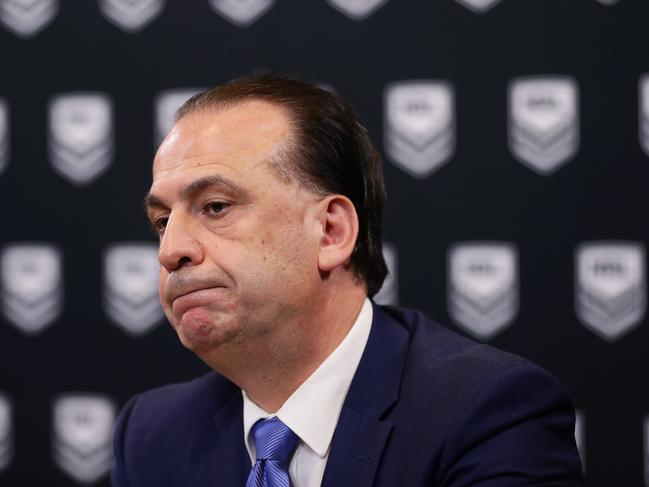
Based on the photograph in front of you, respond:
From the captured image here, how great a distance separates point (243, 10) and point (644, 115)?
982 mm

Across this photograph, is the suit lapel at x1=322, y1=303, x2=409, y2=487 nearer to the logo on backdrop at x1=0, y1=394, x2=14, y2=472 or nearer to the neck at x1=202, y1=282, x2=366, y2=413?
the neck at x1=202, y1=282, x2=366, y2=413

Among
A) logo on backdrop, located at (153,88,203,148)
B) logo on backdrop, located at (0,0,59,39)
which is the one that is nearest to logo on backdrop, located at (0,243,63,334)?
logo on backdrop, located at (153,88,203,148)

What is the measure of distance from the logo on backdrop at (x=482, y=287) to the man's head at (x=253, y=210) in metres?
0.51

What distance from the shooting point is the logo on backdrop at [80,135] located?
86.8 inches

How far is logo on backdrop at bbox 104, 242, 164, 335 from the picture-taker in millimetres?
2150

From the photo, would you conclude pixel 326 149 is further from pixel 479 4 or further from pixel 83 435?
pixel 83 435

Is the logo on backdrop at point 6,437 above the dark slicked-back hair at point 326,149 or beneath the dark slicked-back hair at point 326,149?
beneath

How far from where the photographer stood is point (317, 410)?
4.50 ft

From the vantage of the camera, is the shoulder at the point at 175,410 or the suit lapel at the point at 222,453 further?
the shoulder at the point at 175,410

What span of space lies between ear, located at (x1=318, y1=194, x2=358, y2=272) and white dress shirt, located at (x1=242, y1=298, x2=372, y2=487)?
13 centimetres

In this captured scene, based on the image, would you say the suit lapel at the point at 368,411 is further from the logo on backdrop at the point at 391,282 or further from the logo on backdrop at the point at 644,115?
the logo on backdrop at the point at 644,115

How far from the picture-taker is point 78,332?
221 cm

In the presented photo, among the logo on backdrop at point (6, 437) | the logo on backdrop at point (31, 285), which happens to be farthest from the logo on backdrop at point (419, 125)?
the logo on backdrop at point (6, 437)

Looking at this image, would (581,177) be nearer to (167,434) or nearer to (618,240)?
(618,240)
